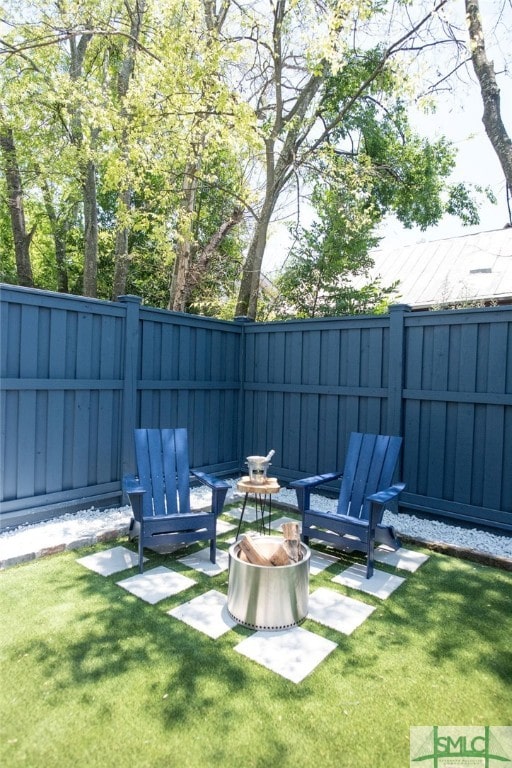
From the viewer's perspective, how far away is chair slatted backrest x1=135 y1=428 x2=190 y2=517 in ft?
10.8

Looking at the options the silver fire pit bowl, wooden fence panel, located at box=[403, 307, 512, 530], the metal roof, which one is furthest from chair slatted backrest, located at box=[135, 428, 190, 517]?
the metal roof

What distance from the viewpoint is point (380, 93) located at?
25.4 feet

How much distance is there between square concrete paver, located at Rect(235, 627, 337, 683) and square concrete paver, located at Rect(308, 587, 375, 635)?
6.1 inches

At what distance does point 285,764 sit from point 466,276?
10544 millimetres

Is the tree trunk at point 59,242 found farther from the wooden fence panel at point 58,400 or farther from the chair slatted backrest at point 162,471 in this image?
the chair slatted backrest at point 162,471

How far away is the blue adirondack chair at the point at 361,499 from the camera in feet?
9.68

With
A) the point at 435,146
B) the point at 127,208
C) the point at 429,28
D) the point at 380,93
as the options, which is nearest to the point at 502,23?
the point at 429,28

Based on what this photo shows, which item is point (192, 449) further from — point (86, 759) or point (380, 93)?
point (380, 93)

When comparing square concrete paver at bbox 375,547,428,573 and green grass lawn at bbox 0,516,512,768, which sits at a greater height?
square concrete paver at bbox 375,547,428,573

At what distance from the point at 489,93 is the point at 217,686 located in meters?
5.51

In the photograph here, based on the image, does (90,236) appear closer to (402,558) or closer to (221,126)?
(221,126)

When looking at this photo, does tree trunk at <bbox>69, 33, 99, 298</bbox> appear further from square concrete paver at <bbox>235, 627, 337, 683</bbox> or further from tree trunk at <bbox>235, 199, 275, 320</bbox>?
square concrete paver at <bbox>235, 627, 337, 683</bbox>

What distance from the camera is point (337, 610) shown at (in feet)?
8.16

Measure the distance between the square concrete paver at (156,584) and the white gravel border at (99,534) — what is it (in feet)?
2.26
